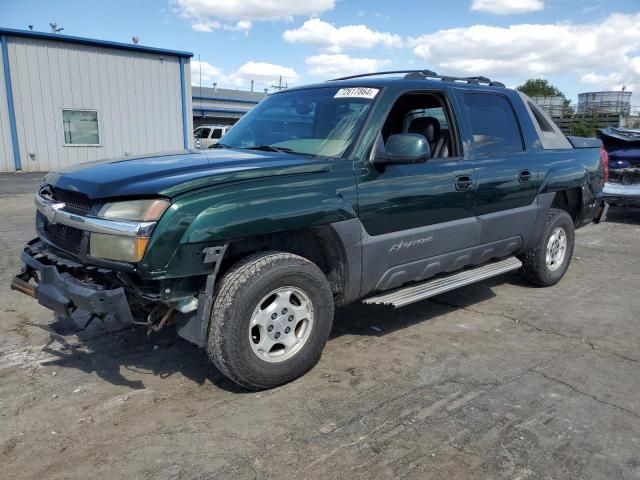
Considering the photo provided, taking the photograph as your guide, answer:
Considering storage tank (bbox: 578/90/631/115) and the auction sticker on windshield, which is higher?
storage tank (bbox: 578/90/631/115)

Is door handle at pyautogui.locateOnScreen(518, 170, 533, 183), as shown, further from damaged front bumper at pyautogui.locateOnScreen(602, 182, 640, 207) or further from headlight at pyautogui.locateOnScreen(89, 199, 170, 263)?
damaged front bumper at pyautogui.locateOnScreen(602, 182, 640, 207)

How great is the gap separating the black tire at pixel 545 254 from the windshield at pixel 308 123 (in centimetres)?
258

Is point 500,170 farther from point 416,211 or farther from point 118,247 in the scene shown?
point 118,247

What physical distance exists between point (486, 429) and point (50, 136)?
19.0 meters

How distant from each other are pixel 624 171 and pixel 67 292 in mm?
9542

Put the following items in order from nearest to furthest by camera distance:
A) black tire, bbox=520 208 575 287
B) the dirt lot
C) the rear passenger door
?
the dirt lot → the rear passenger door → black tire, bbox=520 208 575 287

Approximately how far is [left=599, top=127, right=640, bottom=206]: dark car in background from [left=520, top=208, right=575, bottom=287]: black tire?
4542 mm

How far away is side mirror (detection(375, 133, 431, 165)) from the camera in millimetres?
3553

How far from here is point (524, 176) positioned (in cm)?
484

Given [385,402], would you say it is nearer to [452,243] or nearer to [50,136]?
[452,243]

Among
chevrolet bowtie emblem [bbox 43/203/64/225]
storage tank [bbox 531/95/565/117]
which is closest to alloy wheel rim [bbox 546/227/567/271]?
chevrolet bowtie emblem [bbox 43/203/64/225]

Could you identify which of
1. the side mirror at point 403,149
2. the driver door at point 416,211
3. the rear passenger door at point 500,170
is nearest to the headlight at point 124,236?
the driver door at point 416,211

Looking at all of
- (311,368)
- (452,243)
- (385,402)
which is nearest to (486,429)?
(385,402)

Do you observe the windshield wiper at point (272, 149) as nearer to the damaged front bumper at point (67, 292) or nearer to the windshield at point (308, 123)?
the windshield at point (308, 123)
